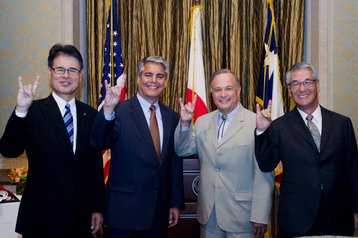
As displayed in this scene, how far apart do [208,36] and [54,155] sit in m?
2.57

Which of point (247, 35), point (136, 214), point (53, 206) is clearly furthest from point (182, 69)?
point (53, 206)

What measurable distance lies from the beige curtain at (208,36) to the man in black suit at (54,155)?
6.41 feet

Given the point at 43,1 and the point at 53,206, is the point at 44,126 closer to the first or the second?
the point at 53,206

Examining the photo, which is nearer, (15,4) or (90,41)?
(15,4)

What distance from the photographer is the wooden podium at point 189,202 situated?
3.16 m

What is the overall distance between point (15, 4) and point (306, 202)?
3042 mm

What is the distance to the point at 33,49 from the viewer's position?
3.75m

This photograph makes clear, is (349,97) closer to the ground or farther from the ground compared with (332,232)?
farther from the ground

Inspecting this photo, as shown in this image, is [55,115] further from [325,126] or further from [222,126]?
[325,126]

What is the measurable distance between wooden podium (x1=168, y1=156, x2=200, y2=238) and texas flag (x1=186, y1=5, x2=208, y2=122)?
91cm

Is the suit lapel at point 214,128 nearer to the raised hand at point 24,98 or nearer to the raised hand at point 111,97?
the raised hand at point 111,97

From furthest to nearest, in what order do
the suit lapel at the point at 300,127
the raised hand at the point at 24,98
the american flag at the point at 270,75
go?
the american flag at the point at 270,75 → the suit lapel at the point at 300,127 → the raised hand at the point at 24,98

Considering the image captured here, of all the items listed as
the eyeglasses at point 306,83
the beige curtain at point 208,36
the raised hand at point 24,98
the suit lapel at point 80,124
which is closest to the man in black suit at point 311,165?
the eyeglasses at point 306,83

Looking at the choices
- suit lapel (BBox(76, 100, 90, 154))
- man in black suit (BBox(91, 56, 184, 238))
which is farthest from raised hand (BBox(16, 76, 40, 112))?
man in black suit (BBox(91, 56, 184, 238))
